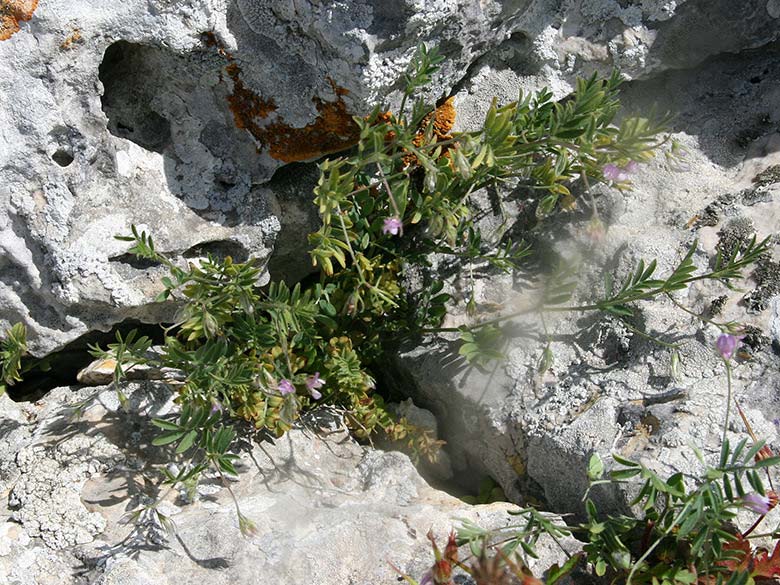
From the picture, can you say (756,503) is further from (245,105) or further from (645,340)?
(245,105)

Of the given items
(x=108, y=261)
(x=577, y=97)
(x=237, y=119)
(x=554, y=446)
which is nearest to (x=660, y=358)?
(x=554, y=446)

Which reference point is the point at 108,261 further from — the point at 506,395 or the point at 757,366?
the point at 757,366

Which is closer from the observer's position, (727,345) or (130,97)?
(727,345)

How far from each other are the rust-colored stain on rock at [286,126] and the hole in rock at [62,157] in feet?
2.34

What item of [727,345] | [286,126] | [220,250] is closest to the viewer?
[727,345]

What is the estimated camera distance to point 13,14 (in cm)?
304

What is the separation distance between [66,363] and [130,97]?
1365mm

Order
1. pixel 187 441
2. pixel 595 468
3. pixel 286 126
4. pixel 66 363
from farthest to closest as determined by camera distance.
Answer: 1. pixel 66 363
2. pixel 286 126
3. pixel 187 441
4. pixel 595 468

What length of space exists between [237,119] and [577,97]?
1.48 meters

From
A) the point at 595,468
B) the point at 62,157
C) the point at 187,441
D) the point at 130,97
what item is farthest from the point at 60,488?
the point at 595,468

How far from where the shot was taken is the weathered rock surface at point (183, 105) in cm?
312

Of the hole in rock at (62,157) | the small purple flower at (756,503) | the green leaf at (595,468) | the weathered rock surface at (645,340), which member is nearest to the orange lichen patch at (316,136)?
the weathered rock surface at (645,340)

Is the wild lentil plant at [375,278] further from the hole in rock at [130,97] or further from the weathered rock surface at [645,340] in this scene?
the hole in rock at [130,97]

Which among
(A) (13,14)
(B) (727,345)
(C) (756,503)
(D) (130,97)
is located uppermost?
(A) (13,14)
